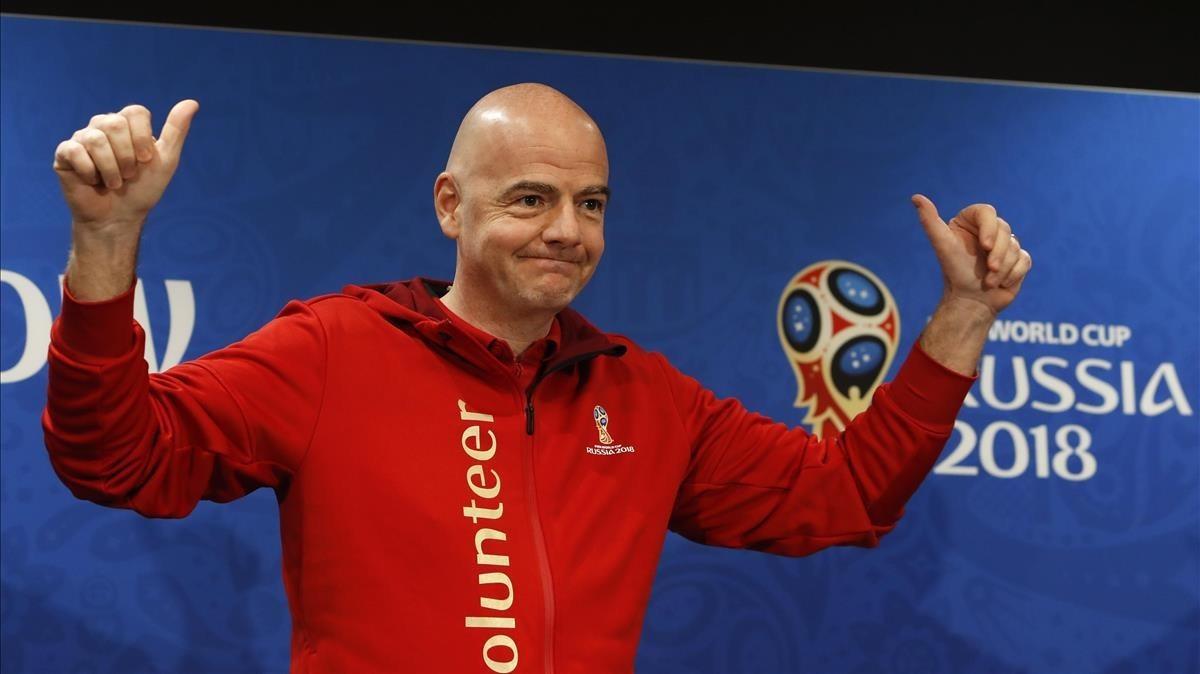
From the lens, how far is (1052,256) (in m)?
2.75

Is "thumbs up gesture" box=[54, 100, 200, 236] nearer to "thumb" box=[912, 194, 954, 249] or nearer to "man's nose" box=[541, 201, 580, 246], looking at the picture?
"man's nose" box=[541, 201, 580, 246]

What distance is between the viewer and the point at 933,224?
180cm

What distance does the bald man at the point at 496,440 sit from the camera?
161 centimetres

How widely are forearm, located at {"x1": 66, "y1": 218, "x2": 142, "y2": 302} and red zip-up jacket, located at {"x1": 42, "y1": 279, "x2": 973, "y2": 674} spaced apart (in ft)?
0.24

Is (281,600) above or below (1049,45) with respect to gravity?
below

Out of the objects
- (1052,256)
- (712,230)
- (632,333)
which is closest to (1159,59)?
(1052,256)

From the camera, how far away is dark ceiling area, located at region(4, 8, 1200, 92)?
2818 mm

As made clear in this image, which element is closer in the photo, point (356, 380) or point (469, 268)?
point (356, 380)

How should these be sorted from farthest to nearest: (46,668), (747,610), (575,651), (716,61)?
(716,61), (747,610), (46,668), (575,651)


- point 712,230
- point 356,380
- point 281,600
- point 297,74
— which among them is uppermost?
point 297,74

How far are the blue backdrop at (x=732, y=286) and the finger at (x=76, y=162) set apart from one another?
123cm

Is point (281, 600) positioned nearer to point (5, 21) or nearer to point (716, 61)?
point (5, 21)

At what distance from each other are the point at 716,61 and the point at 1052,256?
83 centimetres

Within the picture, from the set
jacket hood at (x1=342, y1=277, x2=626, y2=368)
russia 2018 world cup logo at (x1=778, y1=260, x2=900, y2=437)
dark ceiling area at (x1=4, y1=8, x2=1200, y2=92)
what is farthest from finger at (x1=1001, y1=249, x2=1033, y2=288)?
dark ceiling area at (x1=4, y1=8, x2=1200, y2=92)
